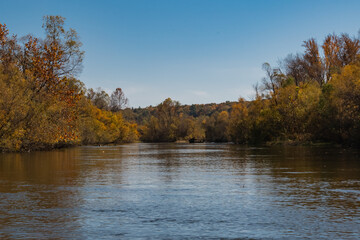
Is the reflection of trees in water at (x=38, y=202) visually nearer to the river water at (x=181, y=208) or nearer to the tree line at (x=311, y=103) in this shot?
the river water at (x=181, y=208)

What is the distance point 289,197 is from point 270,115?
68945 millimetres

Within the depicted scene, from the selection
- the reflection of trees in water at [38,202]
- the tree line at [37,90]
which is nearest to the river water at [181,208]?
the reflection of trees in water at [38,202]

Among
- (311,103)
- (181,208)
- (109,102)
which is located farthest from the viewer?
(109,102)

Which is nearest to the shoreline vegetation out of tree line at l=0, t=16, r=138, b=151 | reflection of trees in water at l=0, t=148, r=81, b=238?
tree line at l=0, t=16, r=138, b=151

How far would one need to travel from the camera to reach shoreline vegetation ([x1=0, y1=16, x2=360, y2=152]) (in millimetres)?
45469

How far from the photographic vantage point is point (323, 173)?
71.8 feet

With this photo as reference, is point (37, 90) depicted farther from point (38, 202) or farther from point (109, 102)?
point (109, 102)

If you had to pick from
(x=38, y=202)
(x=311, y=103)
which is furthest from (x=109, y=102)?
(x=38, y=202)

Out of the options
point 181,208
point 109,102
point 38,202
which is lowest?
point 181,208

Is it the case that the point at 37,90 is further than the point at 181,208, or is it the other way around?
the point at 37,90

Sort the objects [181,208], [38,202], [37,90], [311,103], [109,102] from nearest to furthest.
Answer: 1. [181,208]
2. [38,202]
3. [37,90]
4. [311,103]
5. [109,102]

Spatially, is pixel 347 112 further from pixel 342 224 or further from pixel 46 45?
pixel 342 224

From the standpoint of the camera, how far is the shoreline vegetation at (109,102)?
45.5 metres

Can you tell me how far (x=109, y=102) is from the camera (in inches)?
5251
